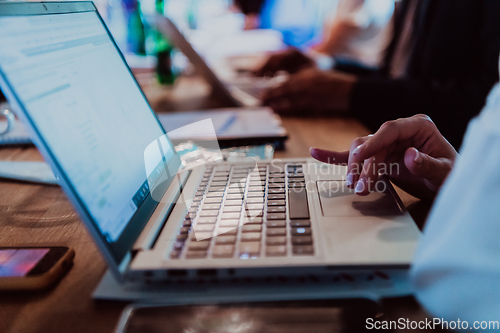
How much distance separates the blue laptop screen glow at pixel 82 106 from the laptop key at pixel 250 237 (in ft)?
0.39

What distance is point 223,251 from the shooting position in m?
0.30

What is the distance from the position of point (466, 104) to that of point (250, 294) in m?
0.77

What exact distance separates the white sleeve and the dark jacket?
53cm

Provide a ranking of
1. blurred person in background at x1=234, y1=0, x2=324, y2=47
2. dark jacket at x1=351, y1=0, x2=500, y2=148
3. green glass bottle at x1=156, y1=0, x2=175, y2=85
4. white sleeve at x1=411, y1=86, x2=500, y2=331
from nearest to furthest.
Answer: white sleeve at x1=411, y1=86, x2=500, y2=331 → dark jacket at x1=351, y1=0, x2=500, y2=148 → green glass bottle at x1=156, y1=0, x2=175, y2=85 → blurred person in background at x1=234, y1=0, x2=324, y2=47

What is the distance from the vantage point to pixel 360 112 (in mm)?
923

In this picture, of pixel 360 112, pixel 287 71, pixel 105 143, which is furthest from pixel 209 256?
pixel 287 71

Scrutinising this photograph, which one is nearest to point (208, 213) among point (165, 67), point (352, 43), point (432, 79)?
point (432, 79)

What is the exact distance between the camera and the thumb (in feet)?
1.26

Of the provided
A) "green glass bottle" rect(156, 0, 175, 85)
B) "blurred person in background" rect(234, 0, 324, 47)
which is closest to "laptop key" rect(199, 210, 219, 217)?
"green glass bottle" rect(156, 0, 175, 85)

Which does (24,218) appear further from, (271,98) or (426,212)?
(271,98)

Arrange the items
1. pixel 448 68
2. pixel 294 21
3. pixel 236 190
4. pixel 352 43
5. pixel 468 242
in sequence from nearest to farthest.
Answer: pixel 468 242 → pixel 236 190 → pixel 448 68 → pixel 352 43 → pixel 294 21

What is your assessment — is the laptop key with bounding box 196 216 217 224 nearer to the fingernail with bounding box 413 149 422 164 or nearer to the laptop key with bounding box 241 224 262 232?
the laptop key with bounding box 241 224 262 232

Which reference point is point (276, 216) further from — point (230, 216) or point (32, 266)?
point (32, 266)

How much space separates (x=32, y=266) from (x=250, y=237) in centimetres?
22
